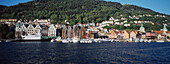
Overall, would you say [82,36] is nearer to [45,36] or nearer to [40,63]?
[45,36]

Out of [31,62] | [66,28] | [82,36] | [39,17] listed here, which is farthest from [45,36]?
[31,62]

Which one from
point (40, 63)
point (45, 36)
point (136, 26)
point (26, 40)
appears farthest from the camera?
point (136, 26)

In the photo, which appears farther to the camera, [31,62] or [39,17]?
[39,17]

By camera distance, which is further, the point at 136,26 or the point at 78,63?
the point at 136,26

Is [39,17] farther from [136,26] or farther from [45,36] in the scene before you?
[136,26]

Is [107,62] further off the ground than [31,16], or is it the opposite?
[31,16]

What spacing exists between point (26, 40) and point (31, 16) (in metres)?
90.4

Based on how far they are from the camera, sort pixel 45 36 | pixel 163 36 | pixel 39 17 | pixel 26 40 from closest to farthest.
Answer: pixel 26 40 < pixel 45 36 < pixel 163 36 < pixel 39 17

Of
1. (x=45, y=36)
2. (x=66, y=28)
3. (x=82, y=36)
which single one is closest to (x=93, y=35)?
(x=82, y=36)

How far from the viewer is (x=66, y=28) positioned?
135 m

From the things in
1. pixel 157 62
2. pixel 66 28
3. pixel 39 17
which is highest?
pixel 39 17

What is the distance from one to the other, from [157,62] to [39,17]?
557 ft

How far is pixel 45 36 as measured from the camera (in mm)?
130125

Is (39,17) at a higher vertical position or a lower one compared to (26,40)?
higher
